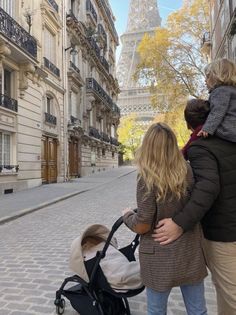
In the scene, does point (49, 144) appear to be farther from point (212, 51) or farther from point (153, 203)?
point (153, 203)

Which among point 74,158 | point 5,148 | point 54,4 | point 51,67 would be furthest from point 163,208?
point 74,158

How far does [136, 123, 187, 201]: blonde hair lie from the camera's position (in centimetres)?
239

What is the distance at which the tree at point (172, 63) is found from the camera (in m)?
28.3

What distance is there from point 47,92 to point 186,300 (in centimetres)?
2060

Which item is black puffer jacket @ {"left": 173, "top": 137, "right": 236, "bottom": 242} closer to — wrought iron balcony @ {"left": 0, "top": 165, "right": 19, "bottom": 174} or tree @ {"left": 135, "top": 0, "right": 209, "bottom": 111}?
wrought iron balcony @ {"left": 0, "top": 165, "right": 19, "bottom": 174}

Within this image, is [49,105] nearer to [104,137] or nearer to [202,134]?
[104,137]

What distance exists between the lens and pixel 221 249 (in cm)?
239

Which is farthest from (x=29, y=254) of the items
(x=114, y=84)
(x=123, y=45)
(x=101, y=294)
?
(x=123, y=45)

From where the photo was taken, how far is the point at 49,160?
890 inches

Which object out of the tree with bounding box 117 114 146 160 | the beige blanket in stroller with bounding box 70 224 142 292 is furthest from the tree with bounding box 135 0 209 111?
the tree with bounding box 117 114 146 160

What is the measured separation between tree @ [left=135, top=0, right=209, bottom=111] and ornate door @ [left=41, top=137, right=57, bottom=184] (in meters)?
9.29

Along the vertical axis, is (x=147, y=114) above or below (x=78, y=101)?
above

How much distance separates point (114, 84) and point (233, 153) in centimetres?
4707

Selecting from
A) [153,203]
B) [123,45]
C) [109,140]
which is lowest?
[153,203]
